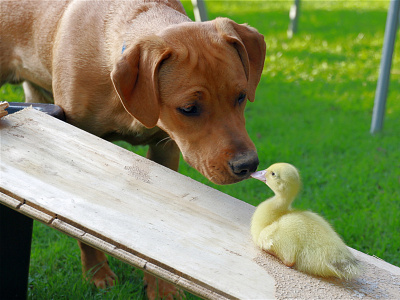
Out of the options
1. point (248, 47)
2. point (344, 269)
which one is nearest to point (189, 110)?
point (248, 47)

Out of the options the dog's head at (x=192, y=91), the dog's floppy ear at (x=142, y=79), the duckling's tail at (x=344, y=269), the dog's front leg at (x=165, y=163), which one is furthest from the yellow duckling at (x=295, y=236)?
the dog's front leg at (x=165, y=163)

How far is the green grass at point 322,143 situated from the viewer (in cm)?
349

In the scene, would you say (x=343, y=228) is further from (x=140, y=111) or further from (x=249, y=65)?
(x=140, y=111)

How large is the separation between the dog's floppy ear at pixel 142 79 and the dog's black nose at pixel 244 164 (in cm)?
49

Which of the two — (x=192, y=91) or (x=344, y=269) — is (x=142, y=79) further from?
(x=344, y=269)

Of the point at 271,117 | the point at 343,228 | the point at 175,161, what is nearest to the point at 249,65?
the point at 175,161

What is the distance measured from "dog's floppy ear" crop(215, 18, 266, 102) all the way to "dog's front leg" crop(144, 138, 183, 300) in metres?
0.64

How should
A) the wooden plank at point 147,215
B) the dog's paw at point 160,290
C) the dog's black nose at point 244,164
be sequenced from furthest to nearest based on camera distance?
the dog's paw at point 160,290 < the dog's black nose at point 244,164 < the wooden plank at point 147,215

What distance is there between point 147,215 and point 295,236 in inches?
23.6

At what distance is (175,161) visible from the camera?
3525mm

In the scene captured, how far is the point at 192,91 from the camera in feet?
8.50

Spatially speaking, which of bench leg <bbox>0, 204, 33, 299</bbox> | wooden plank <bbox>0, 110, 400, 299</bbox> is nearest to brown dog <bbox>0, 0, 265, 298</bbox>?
wooden plank <bbox>0, 110, 400, 299</bbox>

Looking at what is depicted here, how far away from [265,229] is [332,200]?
2.43m

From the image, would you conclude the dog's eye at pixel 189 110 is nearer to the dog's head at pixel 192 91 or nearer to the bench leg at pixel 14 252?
the dog's head at pixel 192 91
